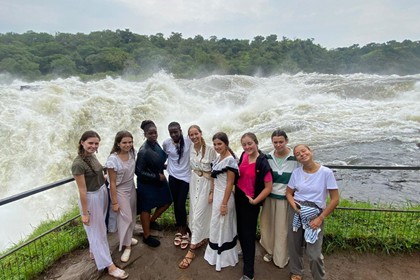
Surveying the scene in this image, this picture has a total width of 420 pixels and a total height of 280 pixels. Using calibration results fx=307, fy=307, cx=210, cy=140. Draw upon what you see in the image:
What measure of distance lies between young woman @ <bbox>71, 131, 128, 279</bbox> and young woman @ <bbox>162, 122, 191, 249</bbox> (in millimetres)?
739

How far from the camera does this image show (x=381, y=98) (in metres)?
16.8

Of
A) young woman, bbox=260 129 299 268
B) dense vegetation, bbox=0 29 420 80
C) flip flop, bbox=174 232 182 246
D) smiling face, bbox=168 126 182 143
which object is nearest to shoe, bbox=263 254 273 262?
young woman, bbox=260 129 299 268

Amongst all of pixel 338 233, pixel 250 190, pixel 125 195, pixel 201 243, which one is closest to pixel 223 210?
pixel 250 190

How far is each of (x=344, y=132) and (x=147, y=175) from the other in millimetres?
9908

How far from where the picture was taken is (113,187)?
9.87 feet

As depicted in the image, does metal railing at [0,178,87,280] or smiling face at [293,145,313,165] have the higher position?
smiling face at [293,145,313,165]

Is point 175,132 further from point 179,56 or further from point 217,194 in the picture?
point 179,56

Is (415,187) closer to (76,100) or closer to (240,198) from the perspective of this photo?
(240,198)

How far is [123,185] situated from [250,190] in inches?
51.1

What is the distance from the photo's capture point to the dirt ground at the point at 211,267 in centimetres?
301

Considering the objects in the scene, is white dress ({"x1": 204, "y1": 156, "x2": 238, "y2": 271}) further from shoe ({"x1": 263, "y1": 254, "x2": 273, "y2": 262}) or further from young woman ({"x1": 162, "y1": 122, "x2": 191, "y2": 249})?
young woman ({"x1": 162, "y1": 122, "x2": 191, "y2": 249})

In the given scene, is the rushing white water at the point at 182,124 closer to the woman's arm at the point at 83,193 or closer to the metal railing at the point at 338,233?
the metal railing at the point at 338,233

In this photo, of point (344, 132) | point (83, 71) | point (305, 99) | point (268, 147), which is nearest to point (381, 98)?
point (305, 99)

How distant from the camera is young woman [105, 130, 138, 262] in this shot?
A: 3012mm
